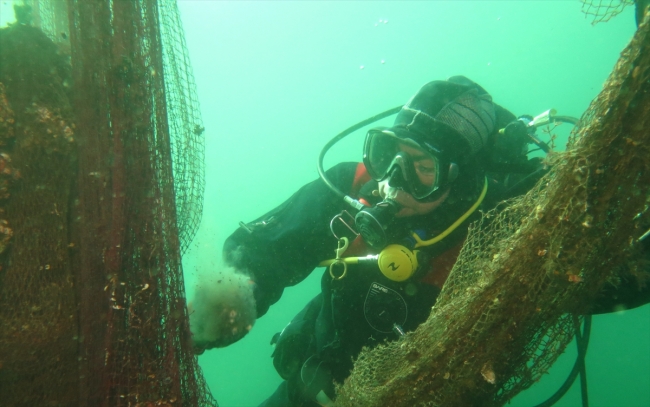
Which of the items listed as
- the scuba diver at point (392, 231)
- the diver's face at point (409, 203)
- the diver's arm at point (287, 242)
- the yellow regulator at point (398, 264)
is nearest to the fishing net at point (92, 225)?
the scuba diver at point (392, 231)

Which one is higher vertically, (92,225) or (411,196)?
(92,225)

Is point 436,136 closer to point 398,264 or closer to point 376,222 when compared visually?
point 376,222

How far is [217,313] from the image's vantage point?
240 cm

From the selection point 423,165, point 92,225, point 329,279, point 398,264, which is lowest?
point 398,264

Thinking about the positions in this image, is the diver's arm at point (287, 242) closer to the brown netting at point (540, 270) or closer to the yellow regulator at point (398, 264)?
the yellow regulator at point (398, 264)

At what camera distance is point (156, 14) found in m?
1.62

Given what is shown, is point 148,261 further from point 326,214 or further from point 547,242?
point 326,214

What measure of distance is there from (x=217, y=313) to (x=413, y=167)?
2.17 m

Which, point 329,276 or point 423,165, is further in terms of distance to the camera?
point 329,276

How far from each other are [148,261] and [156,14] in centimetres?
114

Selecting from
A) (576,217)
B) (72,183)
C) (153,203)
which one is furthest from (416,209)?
(72,183)

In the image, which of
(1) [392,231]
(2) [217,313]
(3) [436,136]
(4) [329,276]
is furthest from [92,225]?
(3) [436,136]

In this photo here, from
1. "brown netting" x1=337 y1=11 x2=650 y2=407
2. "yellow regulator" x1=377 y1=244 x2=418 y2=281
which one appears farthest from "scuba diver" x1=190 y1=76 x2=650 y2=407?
"brown netting" x1=337 y1=11 x2=650 y2=407

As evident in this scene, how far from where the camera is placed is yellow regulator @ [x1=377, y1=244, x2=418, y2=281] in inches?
117
